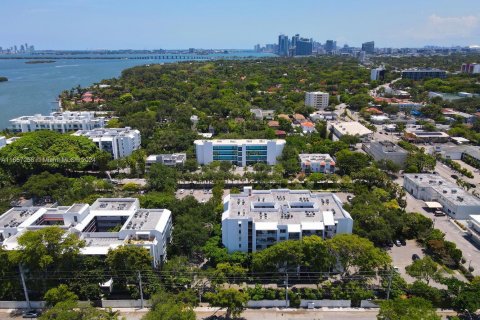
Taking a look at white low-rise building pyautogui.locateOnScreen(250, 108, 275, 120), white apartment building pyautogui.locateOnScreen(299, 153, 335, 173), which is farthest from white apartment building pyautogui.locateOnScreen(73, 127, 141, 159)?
white low-rise building pyautogui.locateOnScreen(250, 108, 275, 120)

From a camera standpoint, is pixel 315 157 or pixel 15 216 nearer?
pixel 15 216

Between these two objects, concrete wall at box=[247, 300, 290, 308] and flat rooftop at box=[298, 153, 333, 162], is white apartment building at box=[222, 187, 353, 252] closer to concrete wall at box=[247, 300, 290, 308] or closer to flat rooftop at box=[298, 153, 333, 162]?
concrete wall at box=[247, 300, 290, 308]

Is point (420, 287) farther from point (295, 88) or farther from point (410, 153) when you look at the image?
point (295, 88)

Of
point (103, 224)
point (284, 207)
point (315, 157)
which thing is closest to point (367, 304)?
point (284, 207)

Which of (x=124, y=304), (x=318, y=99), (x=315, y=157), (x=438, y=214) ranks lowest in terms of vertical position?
(x=124, y=304)

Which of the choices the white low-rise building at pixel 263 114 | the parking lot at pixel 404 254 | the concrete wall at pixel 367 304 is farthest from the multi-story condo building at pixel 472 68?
the concrete wall at pixel 367 304

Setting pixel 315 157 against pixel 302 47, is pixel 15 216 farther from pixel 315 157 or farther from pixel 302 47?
pixel 302 47
